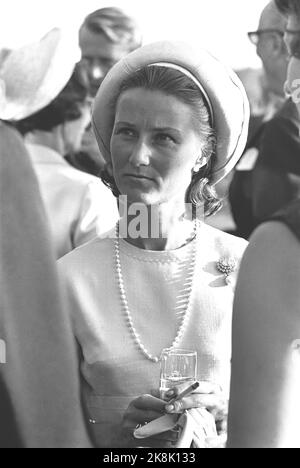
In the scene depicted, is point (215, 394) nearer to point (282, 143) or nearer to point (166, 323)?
point (166, 323)

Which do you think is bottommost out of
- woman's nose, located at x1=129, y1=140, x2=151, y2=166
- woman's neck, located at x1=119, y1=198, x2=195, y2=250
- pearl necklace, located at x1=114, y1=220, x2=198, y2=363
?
pearl necklace, located at x1=114, y1=220, x2=198, y2=363

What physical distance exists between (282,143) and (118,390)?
0.73 m

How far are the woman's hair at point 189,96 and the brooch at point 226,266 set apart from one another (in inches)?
6.2

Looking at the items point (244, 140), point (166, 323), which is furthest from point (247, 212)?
point (166, 323)

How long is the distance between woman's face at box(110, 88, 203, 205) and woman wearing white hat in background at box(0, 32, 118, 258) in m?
0.21

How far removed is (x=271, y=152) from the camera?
2.15 metres

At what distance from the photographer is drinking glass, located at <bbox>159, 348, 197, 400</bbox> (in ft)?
6.34

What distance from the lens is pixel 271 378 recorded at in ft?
5.59

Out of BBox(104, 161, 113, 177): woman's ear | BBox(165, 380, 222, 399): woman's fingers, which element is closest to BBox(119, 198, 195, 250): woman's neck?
BBox(104, 161, 113, 177): woman's ear

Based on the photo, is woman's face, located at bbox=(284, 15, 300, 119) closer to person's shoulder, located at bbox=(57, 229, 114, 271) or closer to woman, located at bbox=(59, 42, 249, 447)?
woman, located at bbox=(59, 42, 249, 447)

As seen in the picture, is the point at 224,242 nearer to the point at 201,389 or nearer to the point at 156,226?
the point at 156,226

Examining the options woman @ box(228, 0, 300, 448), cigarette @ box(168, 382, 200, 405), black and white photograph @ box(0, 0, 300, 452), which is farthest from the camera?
cigarette @ box(168, 382, 200, 405)

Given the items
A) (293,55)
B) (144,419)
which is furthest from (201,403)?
(293,55)

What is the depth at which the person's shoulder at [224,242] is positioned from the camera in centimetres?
214
